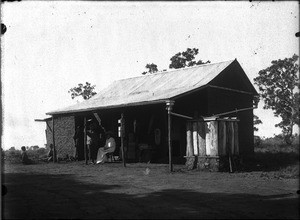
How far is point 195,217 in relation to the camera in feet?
21.5

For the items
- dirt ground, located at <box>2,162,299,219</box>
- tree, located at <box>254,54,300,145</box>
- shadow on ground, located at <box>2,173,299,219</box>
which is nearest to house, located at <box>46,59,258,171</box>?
dirt ground, located at <box>2,162,299,219</box>

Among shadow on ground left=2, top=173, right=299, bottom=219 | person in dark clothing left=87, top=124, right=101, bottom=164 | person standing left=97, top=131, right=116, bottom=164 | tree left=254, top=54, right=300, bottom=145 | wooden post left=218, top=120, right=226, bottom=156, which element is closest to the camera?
shadow on ground left=2, top=173, right=299, bottom=219

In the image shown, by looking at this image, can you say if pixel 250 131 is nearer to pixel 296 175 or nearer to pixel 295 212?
pixel 296 175

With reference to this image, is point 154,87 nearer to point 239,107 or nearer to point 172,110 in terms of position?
point 172,110

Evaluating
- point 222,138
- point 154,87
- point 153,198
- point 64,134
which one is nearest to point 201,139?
point 222,138

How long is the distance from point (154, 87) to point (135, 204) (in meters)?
13.0

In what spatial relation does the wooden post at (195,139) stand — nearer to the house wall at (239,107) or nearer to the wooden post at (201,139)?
the wooden post at (201,139)

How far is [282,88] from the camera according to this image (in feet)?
145

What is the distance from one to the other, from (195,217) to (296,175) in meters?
7.40

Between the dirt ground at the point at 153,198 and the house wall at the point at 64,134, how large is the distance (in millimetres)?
9871

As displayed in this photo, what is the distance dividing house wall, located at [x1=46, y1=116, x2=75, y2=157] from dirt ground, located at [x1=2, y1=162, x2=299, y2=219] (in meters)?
9.87

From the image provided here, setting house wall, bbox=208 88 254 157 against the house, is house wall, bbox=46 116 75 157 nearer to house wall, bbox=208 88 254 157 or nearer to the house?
the house

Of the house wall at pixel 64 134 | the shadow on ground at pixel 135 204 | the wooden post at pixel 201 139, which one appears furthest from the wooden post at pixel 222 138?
the house wall at pixel 64 134

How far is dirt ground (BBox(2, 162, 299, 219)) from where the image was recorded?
6812 mm
